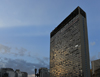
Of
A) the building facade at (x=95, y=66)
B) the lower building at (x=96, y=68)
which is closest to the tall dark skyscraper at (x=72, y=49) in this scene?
the lower building at (x=96, y=68)

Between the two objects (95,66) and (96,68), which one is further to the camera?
(95,66)

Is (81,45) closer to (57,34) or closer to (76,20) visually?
(76,20)

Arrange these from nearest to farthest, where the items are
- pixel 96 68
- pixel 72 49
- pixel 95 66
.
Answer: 1. pixel 72 49
2. pixel 96 68
3. pixel 95 66

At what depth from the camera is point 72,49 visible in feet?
212

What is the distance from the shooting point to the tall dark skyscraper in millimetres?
57094

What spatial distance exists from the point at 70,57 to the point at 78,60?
27.4 feet

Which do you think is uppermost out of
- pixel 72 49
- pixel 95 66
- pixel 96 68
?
pixel 72 49

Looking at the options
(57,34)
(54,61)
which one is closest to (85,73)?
(54,61)

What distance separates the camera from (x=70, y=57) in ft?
216

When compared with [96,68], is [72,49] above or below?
above

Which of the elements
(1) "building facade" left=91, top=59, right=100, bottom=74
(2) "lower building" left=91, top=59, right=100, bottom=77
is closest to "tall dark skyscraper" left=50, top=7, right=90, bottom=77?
(2) "lower building" left=91, top=59, right=100, bottom=77

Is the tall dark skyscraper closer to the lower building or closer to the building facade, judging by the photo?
the lower building

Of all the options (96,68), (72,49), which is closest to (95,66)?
(96,68)

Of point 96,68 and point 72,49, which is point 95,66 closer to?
point 96,68
